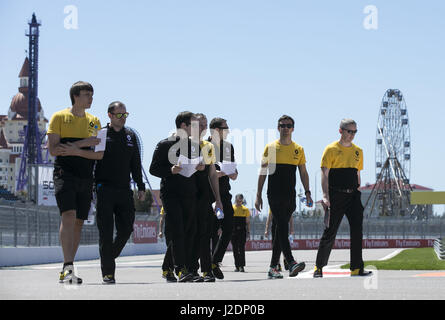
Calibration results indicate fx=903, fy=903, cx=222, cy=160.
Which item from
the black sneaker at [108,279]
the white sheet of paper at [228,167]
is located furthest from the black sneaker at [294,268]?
the black sneaker at [108,279]

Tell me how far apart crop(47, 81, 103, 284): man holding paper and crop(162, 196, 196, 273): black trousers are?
970mm

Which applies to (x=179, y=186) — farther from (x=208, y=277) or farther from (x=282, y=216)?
(x=282, y=216)

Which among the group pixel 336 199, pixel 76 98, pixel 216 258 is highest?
pixel 76 98

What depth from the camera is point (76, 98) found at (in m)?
9.00

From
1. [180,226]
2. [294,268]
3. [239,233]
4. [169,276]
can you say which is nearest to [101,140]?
[180,226]

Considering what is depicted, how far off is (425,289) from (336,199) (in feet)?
9.60

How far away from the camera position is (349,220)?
34.7 ft

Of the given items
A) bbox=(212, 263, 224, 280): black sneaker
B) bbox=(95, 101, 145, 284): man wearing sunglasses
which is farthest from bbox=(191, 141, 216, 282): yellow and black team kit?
bbox=(212, 263, 224, 280): black sneaker

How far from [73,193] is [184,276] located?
1.51m

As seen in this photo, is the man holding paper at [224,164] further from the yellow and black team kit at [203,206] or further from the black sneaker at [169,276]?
the yellow and black team kit at [203,206]

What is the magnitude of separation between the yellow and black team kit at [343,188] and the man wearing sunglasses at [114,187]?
91.4 inches

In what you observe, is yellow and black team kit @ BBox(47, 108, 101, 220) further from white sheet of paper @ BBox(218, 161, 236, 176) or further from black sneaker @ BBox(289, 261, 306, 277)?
black sneaker @ BBox(289, 261, 306, 277)
